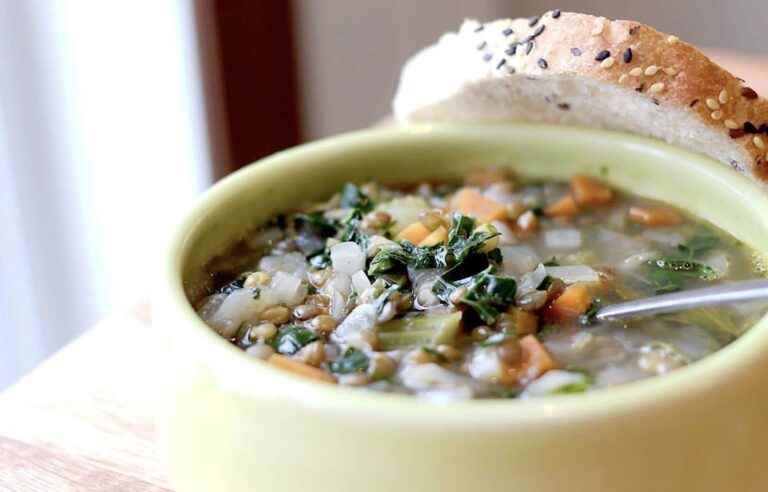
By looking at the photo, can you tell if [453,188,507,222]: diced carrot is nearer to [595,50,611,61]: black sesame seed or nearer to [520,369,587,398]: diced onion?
[595,50,611,61]: black sesame seed

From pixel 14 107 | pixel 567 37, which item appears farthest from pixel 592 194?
pixel 14 107

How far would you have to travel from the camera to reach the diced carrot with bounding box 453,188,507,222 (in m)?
1.94

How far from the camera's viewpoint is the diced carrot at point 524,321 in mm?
1528

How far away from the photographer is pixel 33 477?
63.9 inches


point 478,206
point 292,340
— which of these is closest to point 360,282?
point 292,340

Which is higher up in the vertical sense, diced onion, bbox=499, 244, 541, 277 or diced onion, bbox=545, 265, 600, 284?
diced onion, bbox=545, 265, 600, 284

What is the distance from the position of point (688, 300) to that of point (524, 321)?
24 cm

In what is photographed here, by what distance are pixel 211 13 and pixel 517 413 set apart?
2.61m

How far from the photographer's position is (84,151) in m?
3.17

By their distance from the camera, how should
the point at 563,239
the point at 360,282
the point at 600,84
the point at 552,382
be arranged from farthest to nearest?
the point at 563,239 → the point at 600,84 → the point at 360,282 → the point at 552,382

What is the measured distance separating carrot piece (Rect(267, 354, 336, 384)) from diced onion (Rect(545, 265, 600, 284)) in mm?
434

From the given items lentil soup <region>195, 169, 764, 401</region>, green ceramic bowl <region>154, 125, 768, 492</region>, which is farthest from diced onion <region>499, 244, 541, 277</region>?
green ceramic bowl <region>154, 125, 768, 492</region>

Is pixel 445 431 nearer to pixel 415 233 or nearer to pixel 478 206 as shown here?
pixel 415 233

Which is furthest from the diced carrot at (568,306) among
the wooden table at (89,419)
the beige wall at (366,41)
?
the beige wall at (366,41)
